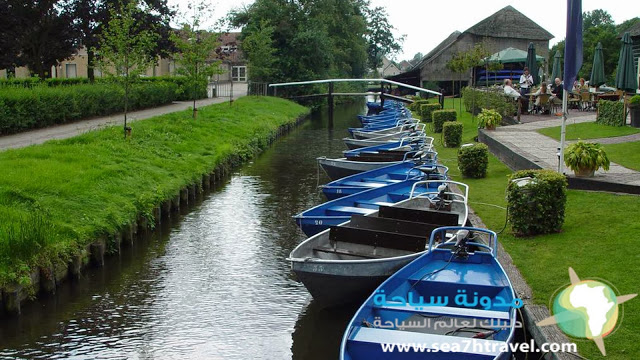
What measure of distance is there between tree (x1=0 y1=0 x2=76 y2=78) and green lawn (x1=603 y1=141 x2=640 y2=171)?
3385 cm

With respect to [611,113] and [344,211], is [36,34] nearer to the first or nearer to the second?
[611,113]

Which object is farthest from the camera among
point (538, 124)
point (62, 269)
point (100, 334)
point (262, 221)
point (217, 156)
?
point (538, 124)

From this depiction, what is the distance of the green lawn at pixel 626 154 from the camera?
16375 mm

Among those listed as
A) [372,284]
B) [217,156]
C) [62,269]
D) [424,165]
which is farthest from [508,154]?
[62,269]

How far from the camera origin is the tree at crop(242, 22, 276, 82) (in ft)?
Answer: 170

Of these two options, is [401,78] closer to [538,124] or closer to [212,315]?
[538,124]

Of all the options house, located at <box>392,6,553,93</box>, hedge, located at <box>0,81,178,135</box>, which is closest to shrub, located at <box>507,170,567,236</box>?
hedge, located at <box>0,81,178,135</box>

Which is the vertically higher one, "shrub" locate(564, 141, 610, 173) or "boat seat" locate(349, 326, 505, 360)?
"shrub" locate(564, 141, 610, 173)

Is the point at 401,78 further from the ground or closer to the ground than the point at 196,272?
further from the ground

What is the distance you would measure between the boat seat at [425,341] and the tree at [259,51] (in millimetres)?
45670

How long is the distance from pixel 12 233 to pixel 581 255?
8.74 m

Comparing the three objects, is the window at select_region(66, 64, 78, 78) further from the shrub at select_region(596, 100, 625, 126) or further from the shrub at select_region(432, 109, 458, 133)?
the shrub at select_region(596, 100, 625, 126)

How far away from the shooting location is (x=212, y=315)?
34.4ft

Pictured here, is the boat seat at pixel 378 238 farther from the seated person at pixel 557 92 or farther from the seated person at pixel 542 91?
the seated person at pixel 557 92
